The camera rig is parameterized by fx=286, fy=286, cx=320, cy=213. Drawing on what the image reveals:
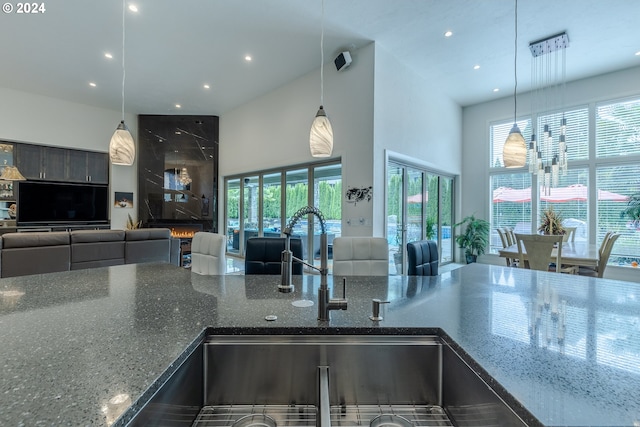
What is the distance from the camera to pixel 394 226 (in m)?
4.87

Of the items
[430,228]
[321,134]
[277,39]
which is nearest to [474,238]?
[430,228]

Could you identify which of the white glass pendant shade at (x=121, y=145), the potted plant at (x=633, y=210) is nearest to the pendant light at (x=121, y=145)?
the white glass pendant shade at (x=121, y=145)

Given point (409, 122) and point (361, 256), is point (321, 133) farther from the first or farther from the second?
point (409, 122)

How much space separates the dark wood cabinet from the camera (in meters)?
5.99

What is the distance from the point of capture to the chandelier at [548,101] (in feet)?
13.4

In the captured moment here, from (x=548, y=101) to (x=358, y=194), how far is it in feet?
15.1

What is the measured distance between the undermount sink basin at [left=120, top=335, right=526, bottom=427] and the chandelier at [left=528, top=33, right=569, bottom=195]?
436cm

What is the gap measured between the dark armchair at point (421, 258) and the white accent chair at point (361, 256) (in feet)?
0.89

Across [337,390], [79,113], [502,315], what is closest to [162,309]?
[337,390]

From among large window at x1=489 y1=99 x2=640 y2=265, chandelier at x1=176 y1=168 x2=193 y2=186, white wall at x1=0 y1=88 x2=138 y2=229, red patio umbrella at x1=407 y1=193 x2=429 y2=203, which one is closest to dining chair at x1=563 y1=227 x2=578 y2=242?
large window at x1=489 y1=99 x2=640 y2=265

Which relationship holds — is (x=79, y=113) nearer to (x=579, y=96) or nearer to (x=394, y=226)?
(x=394, y=226)

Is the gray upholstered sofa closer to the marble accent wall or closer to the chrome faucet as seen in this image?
the marble accent wall

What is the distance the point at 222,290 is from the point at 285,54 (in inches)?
166

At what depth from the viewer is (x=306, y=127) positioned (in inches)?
202
